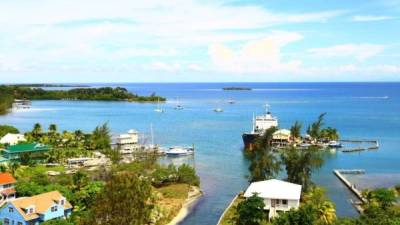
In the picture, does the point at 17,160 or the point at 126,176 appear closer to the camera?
the point at 126,176

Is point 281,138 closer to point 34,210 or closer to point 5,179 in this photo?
point 5,179

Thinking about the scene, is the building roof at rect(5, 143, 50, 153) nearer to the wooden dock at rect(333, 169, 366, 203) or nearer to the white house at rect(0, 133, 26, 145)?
the white house at rect(0, 133, 26, 145)

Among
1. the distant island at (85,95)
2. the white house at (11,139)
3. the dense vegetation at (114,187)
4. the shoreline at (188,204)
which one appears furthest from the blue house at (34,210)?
the distant island at (85,95)

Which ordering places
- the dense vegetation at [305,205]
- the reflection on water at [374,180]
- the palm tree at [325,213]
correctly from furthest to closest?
the reflection on water at [374,180], the palm tree at [325,213], the dense vegetation at [305,205]

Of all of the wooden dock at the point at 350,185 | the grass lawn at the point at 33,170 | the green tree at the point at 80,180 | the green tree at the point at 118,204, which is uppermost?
the green tree at the point at 118,204

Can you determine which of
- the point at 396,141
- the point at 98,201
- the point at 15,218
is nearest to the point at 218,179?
the point at 15,218

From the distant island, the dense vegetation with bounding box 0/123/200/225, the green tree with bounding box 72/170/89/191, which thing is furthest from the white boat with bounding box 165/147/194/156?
the distant island

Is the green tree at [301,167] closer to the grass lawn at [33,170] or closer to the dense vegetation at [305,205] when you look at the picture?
the dense vegetation at [305,205]

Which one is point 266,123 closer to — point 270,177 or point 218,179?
point 218,179
